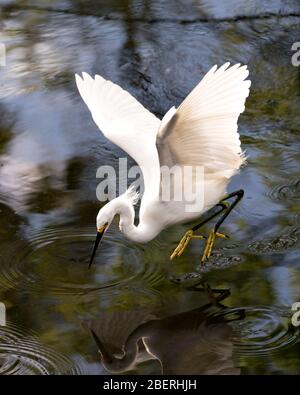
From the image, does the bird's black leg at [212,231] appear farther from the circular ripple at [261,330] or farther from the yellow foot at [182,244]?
the circular ripple at [261,330]

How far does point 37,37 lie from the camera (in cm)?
823

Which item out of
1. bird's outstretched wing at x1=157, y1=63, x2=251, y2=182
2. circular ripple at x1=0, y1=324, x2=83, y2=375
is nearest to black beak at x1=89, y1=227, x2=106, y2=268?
bird's outstretched wing at x1=157, y1=63, x2=251, y2=182

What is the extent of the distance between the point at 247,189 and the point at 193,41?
2.41 metres

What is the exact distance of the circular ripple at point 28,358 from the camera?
4281 mm

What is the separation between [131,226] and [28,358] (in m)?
0.90

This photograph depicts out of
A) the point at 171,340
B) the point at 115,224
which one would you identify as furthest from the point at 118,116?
the point at 171,340

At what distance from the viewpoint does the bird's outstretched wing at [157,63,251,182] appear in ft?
14.0

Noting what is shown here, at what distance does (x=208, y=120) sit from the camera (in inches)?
172

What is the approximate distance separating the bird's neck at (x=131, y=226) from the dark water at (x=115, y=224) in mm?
183

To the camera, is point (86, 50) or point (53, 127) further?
point (86, 50)

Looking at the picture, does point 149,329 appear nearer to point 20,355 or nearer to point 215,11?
point 20,355

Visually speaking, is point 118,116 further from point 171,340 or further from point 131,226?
point 171,340
